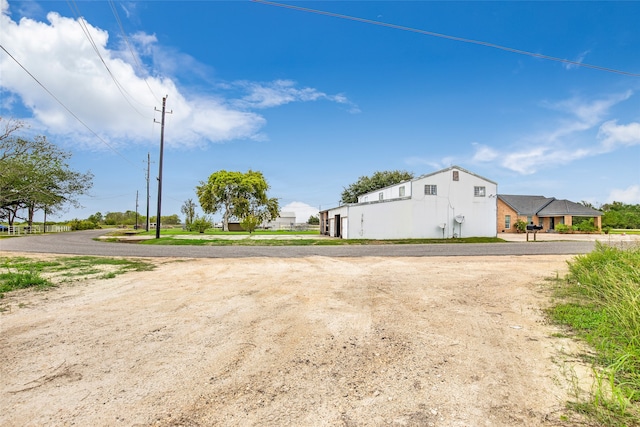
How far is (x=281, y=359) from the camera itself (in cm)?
298

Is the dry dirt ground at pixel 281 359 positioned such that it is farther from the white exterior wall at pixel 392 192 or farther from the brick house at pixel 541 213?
the brick house at pixel 541 213

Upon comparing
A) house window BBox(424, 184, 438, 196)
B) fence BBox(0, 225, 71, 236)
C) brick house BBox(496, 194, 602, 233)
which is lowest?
fence BBox(0, 225, 71, 236)

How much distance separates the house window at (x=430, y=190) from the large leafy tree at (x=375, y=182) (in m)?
16.8

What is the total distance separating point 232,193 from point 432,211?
32950 millimetres

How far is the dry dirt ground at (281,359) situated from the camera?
7.05 ft

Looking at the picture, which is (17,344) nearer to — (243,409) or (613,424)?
(243,409)

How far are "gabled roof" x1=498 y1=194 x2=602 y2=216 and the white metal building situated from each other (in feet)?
52.4

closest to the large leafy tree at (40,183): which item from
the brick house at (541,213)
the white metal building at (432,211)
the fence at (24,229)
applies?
the fence at (24,229)

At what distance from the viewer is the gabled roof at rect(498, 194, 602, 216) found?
35.8 meters

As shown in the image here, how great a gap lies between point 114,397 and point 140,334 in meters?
1.43

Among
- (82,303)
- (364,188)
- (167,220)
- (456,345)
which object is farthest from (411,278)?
(167,220)

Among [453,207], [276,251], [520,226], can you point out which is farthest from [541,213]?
[276,251]

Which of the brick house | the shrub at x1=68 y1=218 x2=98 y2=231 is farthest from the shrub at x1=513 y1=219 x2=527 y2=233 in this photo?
the shrub at x1=68 y1=218 x2=98 y2=231

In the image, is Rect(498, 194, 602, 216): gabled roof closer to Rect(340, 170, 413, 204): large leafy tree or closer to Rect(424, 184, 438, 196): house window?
Rect(340, 170, 413, 204): large leafy tree
